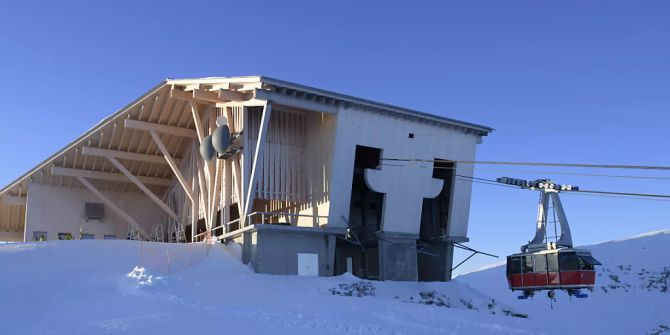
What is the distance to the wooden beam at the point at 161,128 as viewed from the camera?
125ft

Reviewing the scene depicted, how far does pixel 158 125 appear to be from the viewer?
39.4 metres

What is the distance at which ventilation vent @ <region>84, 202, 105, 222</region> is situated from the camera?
145ft

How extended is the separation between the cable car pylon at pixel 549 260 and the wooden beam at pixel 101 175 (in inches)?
1044

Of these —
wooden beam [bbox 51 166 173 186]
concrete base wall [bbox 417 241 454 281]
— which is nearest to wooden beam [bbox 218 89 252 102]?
concrete base wall [bbox 417 241 454 281]

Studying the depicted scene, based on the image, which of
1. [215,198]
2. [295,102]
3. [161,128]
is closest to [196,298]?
[295,102]

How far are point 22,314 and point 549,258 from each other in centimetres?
1857

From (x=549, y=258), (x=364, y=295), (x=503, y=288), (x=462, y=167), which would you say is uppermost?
(x=462, y=167)

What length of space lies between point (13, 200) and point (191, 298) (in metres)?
24.5

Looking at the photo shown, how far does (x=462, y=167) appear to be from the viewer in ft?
126

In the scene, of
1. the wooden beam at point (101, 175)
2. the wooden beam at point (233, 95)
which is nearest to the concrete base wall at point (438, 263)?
the wooden beam at point (233, 95)

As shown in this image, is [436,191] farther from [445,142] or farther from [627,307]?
[627,307]

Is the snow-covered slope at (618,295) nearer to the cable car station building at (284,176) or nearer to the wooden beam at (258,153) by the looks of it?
the cable car station building at (284,176)

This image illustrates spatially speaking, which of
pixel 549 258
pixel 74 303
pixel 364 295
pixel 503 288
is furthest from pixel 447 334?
pixel 503 288

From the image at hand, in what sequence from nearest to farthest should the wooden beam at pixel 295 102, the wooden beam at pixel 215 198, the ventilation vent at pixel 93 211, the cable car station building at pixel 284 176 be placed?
the wooden beam at pixel 295 102
the cable car station building at pixel 284 176
the wooden beam at pixel 215 198
the ventilation vent at pixel 93 211
